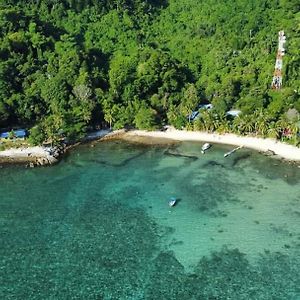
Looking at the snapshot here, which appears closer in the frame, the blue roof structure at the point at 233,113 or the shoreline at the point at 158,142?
the shoreline at the point at 158,142

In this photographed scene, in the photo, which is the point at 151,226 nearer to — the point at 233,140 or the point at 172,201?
the point at 172,201

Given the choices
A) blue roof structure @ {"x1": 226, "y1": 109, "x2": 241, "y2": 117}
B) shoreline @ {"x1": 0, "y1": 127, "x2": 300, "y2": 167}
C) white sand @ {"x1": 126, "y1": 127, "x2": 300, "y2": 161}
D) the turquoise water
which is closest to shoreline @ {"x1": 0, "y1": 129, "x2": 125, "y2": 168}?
shoreline @ {"x1": 0, "y1": 127, "x2": 300, "y2": 167}

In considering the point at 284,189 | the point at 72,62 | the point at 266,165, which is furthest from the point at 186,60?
the point at 284,189

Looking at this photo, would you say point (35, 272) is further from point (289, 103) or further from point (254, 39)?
point (254, 39)

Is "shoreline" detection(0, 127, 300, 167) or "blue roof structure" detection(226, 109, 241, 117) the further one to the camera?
"blue roof structure" detection(226, 109, 241, 117)

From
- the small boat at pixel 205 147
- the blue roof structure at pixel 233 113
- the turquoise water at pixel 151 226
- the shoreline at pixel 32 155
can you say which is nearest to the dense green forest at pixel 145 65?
the blue roof structure at pixel 233 113

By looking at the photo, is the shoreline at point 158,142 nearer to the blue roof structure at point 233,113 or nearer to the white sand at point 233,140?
the white sand at point 233,140

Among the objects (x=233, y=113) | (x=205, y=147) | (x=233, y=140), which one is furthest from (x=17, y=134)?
(x=233, y=113)

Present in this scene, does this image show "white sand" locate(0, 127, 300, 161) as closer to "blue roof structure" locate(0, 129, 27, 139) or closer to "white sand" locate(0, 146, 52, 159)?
"white sand" locate(0, 146, 52, 159)
